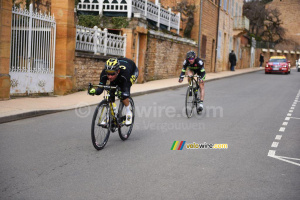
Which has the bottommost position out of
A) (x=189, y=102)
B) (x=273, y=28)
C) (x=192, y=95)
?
(x=189, y=102)

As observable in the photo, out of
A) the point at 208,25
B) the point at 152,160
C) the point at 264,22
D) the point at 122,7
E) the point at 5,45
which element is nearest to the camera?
the point at 152,160

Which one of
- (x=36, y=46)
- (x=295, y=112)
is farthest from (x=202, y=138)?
(x=36, y=46)

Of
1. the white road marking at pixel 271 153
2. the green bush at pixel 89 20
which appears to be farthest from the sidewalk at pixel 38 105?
the green bush at pixel 89 20

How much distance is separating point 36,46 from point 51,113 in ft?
10.7

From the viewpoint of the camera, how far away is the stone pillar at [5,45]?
10.5 m

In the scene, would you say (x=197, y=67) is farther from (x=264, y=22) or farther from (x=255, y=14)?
(x=264, y=22)

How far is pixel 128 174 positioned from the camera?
16.0 feet

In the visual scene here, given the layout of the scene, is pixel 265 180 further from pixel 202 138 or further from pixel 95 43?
pixel 95 43

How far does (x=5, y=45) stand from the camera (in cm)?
1065

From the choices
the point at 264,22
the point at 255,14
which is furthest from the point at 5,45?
the point at 264,22

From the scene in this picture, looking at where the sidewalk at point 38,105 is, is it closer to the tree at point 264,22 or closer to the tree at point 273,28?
the tree at point 264,22

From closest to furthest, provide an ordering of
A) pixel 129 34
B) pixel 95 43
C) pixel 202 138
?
pixel 202 138 → pixel 95 43 → pixel 129 34

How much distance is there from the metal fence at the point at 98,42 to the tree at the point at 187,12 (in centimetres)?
1143

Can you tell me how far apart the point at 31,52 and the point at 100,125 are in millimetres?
6719
